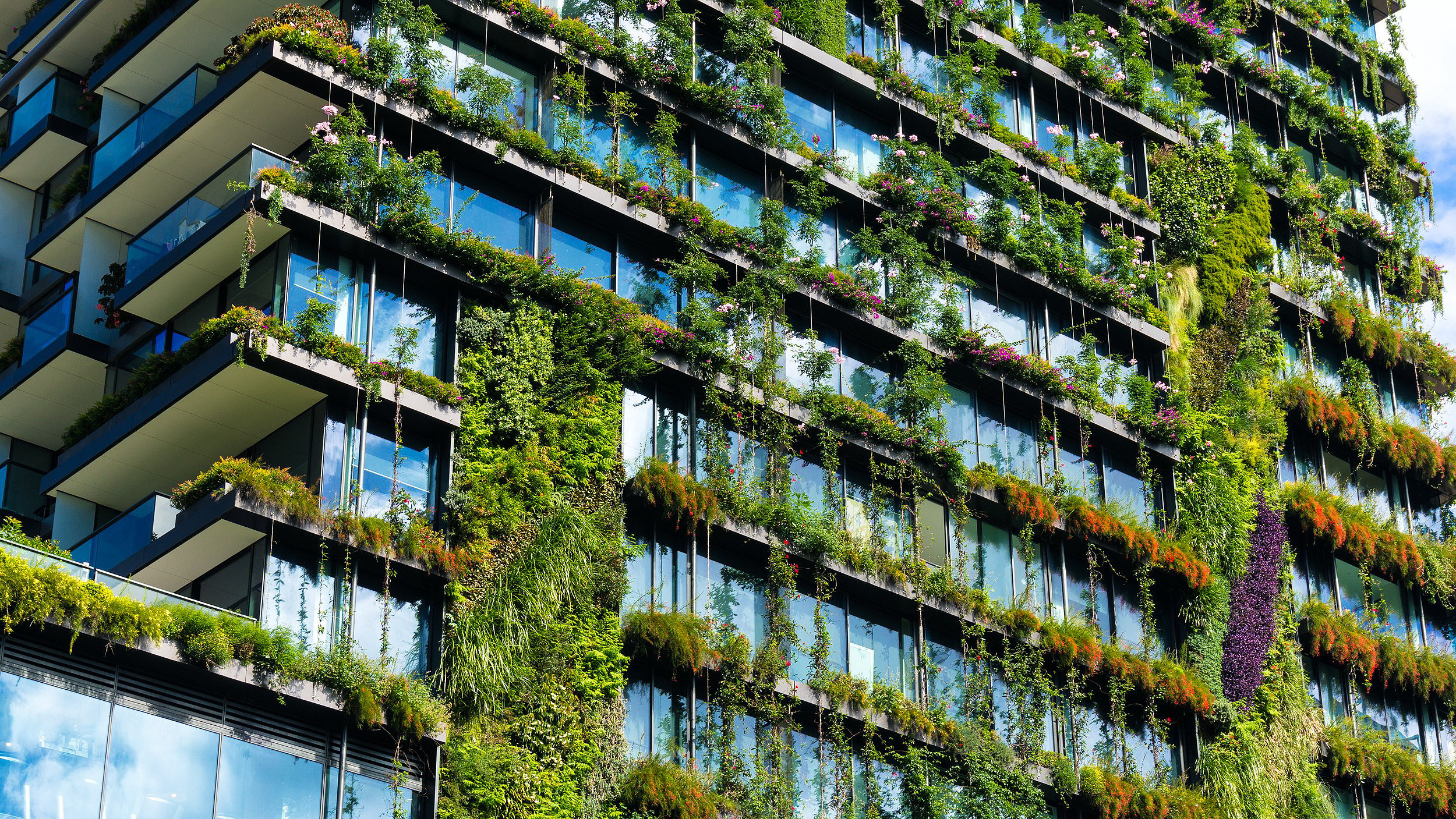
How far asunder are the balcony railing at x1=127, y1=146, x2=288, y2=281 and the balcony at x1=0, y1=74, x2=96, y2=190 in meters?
6.18

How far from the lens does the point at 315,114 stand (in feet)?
114

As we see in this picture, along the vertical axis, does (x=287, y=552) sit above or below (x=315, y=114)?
below

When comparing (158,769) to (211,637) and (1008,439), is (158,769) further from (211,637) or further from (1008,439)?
(1008,439)

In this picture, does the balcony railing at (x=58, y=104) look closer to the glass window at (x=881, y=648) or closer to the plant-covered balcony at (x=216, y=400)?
the plant-covered balcony at (x=216, y=400)

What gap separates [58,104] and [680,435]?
50.7ft

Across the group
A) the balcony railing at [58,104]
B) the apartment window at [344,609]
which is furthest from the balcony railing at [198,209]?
the apartment window at [344,609]

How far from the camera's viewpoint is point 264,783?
2741cm

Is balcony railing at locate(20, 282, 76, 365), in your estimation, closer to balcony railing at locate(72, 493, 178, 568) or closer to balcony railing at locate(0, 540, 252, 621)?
balcony railing at locate(72, 493, 178, 568)

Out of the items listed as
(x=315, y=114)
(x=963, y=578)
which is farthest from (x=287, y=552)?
(x=963, y=578)

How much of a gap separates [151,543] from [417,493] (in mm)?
4353

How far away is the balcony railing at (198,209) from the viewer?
32.7m

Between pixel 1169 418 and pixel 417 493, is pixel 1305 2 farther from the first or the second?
pixel 417 493

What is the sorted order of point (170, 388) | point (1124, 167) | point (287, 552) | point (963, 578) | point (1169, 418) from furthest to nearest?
1. point (1124, 167)
2. point (1169, 418)
3. point (963, 578)
4. point (170, 388)
5. point (287, 552)

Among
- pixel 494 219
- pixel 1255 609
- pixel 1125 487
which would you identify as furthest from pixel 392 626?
pixel 1255 609
